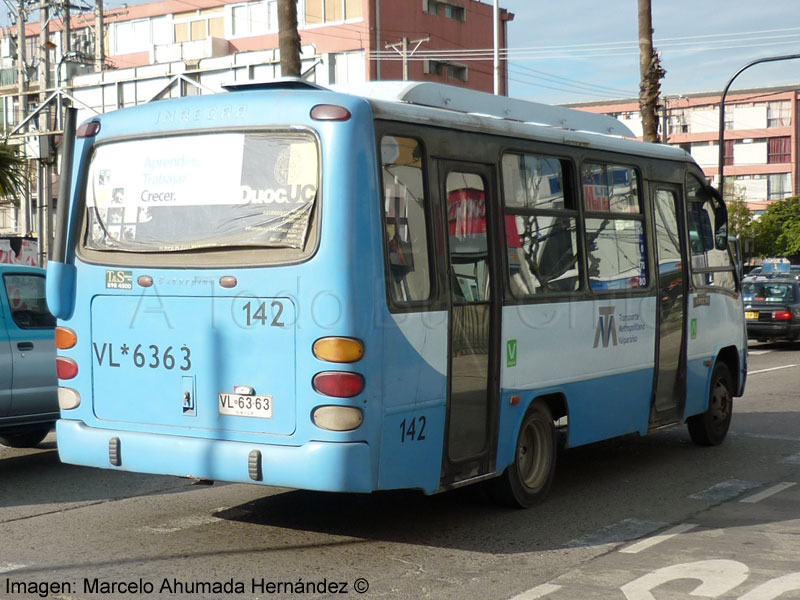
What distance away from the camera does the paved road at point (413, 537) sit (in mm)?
6141

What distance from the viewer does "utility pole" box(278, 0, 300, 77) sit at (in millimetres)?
16547

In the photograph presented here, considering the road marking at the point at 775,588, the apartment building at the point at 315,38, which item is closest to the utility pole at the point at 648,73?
the road marking at the point at 775,588

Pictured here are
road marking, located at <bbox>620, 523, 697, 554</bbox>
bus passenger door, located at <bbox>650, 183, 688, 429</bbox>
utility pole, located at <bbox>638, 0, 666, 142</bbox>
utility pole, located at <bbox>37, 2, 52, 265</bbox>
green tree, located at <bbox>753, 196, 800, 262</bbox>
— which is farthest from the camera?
green tree, located at <bbox>753, 196, 800, 262</bbox>

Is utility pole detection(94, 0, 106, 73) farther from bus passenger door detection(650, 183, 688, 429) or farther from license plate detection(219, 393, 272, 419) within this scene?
license plate detection(219, 393, 272, 419)

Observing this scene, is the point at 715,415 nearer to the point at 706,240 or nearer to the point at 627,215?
the point at 706,240

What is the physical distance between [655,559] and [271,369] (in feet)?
8.53

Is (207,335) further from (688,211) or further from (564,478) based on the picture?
(688,211)

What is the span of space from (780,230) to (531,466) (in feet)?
241

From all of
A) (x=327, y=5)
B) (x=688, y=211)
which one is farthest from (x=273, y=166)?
(x=327, y=5)

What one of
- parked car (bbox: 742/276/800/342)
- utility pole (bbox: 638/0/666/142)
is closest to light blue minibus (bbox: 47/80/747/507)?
utility pole (bbox: 638/0/666/142)

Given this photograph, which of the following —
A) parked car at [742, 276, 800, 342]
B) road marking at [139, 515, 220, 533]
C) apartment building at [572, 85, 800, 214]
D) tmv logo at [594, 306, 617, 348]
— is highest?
apartment building at [572, 85, 800, 214]

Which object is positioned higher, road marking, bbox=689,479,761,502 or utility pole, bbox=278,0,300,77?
utility pole, bbox=278,0,300,77

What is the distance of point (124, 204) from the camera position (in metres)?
7.32

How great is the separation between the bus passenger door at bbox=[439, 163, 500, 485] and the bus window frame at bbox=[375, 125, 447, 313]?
0.47 ft
